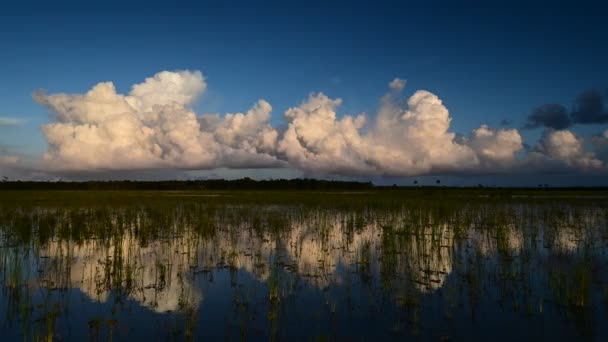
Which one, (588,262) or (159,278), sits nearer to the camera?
(159,278)

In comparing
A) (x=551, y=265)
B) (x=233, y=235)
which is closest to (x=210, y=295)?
(x=233, y=235)

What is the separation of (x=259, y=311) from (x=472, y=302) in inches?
188

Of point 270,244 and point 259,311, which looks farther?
point 270,244

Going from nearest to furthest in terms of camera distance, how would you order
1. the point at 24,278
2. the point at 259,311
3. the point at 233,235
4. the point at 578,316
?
the point at 578,316 < the point at 259,311 < the point at 24,278 < the point at 233,235

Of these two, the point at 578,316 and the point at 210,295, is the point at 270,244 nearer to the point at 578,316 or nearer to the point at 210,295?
the point at 210,295

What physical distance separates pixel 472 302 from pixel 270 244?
8364mm

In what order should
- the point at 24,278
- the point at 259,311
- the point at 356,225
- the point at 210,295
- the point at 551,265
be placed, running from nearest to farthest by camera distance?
the point at 259,311 < the point at 210,295 < the point at 24,278 < the point at 551,265 < the point at 356,225

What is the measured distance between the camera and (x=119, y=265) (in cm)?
1073

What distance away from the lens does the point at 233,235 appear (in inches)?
666

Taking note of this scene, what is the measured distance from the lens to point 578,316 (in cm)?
745

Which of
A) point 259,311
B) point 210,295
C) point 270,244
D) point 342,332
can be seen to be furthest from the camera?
point 270,244

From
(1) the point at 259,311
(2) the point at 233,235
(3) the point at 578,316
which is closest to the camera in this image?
(3) the point at 578,316

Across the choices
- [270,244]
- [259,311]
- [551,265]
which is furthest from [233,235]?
[551,265]

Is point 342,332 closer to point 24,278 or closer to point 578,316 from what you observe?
point 578,316
